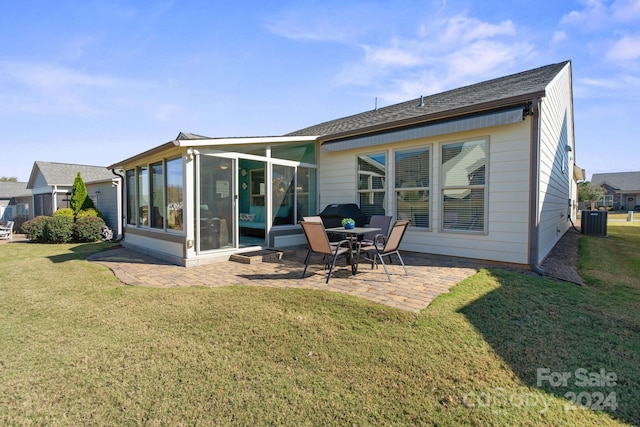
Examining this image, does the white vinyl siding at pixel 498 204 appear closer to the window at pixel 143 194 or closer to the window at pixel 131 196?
the window at pixel 143 194

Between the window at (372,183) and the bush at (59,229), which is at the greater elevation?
the window at (372,183)

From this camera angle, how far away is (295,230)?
7.86 meters

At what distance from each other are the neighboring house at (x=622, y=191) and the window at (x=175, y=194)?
152 ft

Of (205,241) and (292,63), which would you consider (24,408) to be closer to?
(205,241)

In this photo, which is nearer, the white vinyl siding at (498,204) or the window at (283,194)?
the white vinyl siding at (498,204)

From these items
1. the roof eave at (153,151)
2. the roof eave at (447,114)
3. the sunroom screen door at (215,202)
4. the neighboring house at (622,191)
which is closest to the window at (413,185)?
the roof eave at (447,114)

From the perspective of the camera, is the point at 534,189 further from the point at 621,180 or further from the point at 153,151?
the point at 621,180

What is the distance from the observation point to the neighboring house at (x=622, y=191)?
3744cm

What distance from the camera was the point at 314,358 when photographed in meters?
2.55

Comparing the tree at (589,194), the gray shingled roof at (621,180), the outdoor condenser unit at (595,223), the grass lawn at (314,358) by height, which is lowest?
the grass lawn at (314,358)

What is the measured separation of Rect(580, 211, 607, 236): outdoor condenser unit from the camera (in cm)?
1164

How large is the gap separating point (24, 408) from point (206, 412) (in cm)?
121

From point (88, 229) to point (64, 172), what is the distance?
928cm

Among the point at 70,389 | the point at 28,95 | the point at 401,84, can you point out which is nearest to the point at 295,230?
the point at 70,389
